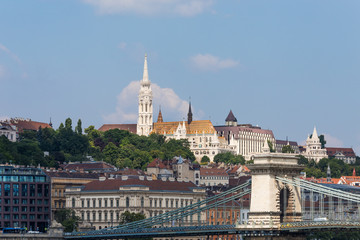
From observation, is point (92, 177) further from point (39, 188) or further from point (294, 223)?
point (294, 223)

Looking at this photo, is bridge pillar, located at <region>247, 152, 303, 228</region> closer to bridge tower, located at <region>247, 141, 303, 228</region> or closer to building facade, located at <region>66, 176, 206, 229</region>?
bridge tower, located at <region>247, 141, 303, 228</region>

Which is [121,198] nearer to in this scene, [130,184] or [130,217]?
[130,184]

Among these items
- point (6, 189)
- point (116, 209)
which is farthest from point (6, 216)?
point (116, 209)

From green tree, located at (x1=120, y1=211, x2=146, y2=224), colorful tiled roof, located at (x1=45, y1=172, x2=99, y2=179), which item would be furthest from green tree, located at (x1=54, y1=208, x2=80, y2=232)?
colorful tiled roof, located at (x1=45, y1=172, x2=99, y2=179)

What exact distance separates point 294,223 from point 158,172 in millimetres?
89171

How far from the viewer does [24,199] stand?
398ft

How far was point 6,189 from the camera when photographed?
120062 mm

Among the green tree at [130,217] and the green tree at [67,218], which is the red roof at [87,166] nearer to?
the green tree at [67,218]

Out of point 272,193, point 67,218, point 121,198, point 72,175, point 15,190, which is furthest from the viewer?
point 72,175

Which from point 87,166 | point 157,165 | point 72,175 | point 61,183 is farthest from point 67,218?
point 157,165

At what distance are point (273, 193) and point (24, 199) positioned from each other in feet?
177

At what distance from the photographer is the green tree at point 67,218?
4444 inches

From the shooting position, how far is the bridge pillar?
71.7 meters

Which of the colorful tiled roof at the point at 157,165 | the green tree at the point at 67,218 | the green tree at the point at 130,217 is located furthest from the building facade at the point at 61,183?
the colorful tiled roof at the point at 157,165
